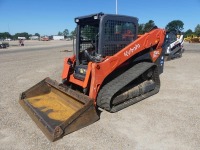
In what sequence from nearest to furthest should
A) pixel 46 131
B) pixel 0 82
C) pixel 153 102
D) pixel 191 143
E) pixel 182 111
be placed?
pixel 191 143, pixel 46 131, pixel 182 111, pixel 153 102, pixel 0 82

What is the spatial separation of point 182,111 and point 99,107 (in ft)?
6.38

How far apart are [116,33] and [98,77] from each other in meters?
1.39

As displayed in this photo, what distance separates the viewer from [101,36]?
5.55 meters

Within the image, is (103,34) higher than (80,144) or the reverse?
higher

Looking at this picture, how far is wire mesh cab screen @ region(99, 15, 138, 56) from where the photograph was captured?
221 inches

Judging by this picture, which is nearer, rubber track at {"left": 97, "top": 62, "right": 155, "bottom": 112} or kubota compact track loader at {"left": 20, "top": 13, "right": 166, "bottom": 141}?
kubota compact track loader at {"left": 20, "top": 13, "right": 166, "bottom": 141}

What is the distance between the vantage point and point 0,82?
8930mm

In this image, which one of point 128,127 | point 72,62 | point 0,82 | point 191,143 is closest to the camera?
point 191,143

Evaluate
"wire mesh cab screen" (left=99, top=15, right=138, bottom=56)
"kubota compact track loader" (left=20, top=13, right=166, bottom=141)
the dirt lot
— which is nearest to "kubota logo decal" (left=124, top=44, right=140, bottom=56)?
"kubota compact track loader" (left=20, top=13, right=166, bottom=141)

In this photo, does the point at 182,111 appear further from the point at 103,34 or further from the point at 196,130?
the point at 103,34

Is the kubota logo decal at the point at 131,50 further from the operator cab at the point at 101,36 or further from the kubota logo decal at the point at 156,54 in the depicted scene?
the kubota logo decal at the point at 156,54

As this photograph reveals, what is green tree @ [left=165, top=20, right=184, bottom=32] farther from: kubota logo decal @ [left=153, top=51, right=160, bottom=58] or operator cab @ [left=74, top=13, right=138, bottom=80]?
operator cab @ [left=74, top=13, right=138, bottom=80]

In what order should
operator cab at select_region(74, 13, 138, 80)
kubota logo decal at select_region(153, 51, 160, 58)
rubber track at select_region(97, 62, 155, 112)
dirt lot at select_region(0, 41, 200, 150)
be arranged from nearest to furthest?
dirt lot at select_region(0, 41, 200, 150)
rubber track at select_region(97, 62, 155, 112)
operator cab at select_region(74, 13, 138, 80)
kubota logo decal at select_region(153, 51, 160, 58)

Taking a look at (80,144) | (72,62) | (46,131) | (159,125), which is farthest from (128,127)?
(72,62)
